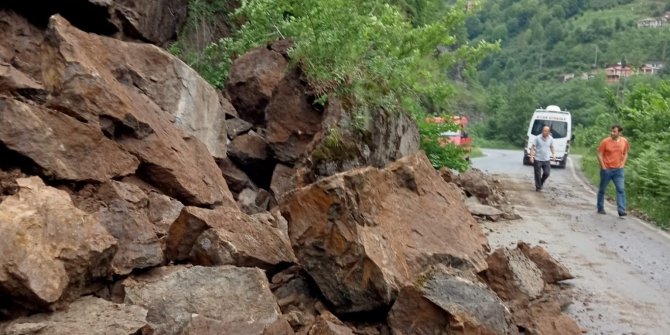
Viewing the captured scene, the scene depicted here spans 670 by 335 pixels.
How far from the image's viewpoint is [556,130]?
97.1ft

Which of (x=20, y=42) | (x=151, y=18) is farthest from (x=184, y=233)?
(x=151, y=18)

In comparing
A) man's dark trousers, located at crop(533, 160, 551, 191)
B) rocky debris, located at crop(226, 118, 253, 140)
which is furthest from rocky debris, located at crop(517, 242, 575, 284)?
man's dark trousers, located at crop(533, 160, 551, 191)

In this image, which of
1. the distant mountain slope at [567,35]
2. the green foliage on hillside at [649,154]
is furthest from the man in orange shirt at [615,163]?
the distant mountain slope at [567,35]

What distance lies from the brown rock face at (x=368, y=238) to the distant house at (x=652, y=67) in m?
82.9

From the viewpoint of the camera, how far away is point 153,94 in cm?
730

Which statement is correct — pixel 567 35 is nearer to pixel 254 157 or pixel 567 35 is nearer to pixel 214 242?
pixel 254 157

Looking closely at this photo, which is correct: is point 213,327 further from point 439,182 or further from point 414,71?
point 414,71

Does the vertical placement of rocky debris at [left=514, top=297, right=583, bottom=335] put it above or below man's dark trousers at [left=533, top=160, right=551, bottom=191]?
above

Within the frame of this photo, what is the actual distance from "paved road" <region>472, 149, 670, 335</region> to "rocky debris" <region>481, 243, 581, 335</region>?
0.35 m

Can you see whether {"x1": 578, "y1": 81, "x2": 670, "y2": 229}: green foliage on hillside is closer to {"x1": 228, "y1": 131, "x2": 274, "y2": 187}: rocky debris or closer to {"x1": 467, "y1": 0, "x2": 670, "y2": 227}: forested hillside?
{"x1": 467, "y1": 0, "x2": 670, "y2": 227}: forested hillside

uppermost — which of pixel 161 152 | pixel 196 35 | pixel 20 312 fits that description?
pixel 196 35

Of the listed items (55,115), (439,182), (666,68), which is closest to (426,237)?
(439,182)

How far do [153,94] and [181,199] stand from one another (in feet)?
6.17

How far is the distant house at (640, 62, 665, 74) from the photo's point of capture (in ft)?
266
